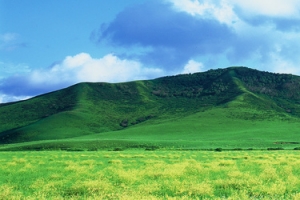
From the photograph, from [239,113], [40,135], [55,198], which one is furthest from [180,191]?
[239,113]

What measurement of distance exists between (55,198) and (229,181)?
32.2 feet

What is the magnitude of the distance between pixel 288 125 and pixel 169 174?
152 meters

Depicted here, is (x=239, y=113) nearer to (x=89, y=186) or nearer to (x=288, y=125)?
(x=288, y=125)

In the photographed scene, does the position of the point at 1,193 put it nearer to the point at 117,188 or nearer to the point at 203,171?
the point at 117,188

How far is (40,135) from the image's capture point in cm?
17088

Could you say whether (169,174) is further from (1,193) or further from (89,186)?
(1,193)

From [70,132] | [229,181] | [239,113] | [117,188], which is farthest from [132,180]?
[239,113]

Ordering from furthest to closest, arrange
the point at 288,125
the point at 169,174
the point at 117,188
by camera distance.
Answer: the point at 288,125, the point at 169,174, the point at 117,188

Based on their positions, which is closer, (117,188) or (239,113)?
(117,188)

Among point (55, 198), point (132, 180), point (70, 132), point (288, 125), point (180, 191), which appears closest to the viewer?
point (55, 198)

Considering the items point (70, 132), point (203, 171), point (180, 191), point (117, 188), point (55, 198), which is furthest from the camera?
point (70, 132)

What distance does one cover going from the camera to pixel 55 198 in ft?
56.3

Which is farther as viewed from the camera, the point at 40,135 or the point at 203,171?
the point at 40,135

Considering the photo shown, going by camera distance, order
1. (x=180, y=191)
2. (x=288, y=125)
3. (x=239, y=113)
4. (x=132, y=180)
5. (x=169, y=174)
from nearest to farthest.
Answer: (x=180, y=191) → (x=132, y=180) → (x=169, y=174) → (x=288, y=125) → (x=239, y=113)
